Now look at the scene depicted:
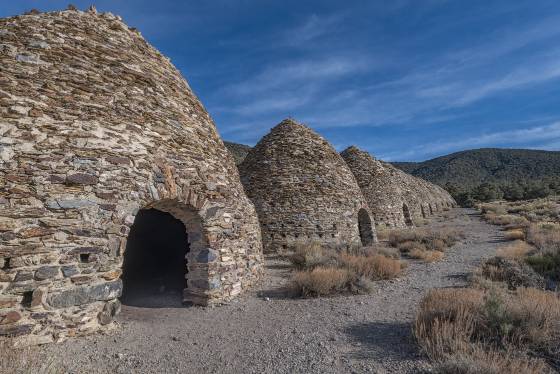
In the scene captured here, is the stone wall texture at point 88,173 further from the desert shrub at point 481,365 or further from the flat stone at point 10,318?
the desert shrub at point 481,365

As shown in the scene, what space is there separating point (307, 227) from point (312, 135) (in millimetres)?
4176

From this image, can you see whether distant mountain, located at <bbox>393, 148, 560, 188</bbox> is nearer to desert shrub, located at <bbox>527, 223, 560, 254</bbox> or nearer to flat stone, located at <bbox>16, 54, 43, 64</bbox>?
desert shrub, located at <bbox>527, 223, 560, 254</bbox>

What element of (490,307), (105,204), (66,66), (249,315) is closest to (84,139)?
(105,204)

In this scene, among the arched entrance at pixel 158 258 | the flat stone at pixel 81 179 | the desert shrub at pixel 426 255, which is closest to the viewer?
the flat stone at pixel 81 179

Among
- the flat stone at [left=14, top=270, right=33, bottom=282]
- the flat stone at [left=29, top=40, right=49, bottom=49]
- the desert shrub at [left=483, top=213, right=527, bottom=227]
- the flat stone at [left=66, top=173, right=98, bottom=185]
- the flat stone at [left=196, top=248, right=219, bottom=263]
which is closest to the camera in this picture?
the flat stone at [left=14, top=270, right=33, bottom=282]

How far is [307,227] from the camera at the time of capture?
1116 cm

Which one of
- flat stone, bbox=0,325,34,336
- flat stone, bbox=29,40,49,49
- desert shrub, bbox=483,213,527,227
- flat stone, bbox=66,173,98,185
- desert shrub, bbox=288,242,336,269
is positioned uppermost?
flat stone, bbox=29,40,49,49

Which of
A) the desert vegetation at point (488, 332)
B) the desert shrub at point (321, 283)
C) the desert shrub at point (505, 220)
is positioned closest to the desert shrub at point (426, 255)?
the desert shrub at point (321, 283)

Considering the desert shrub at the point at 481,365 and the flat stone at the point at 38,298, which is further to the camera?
the flat stone at the point at 38,298

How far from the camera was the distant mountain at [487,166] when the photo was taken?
71375 millimetres

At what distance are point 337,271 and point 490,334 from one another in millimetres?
3238

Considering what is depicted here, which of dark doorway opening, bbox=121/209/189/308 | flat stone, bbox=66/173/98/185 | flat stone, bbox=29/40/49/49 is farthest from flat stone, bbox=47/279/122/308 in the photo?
flat stone, bbox=29/40/49/49

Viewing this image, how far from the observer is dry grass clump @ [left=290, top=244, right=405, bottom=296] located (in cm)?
630

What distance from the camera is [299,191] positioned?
11.5m
